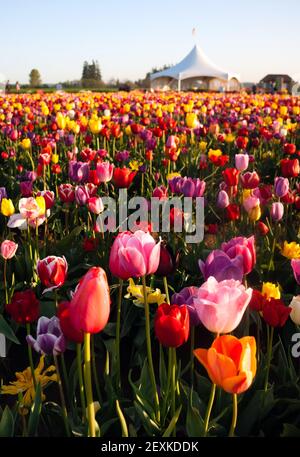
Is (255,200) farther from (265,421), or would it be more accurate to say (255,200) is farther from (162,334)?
(162,334)

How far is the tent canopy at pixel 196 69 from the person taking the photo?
3672 centimetres

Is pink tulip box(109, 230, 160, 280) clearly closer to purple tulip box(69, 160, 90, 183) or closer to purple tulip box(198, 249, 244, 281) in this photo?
purple tulip box(198, 249, 244, 281)

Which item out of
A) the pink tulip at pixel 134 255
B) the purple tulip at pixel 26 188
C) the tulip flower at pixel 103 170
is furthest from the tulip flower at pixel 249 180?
the pink tulip at pixel 134 255

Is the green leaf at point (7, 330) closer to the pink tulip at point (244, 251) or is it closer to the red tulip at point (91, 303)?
the pink tulip at point (244, 251)

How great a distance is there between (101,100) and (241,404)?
36.4ft

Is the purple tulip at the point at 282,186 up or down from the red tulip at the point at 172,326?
up

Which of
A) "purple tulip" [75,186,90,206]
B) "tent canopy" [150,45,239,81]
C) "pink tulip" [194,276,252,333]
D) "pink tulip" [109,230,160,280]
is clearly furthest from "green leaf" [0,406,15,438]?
"tent canopy" [150,45,239,81]

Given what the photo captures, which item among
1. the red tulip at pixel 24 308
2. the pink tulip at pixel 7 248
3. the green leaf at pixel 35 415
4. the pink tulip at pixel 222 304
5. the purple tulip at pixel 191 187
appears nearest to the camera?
the pink tulip at pixel 222 304

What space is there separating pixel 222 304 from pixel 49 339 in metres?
0.66

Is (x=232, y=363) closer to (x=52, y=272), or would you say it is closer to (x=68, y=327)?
(x=68, y=327)

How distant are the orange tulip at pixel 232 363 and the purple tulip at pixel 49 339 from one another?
1.99 feet

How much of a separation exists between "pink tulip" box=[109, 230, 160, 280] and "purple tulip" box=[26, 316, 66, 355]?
1.03 ft

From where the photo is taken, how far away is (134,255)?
1.54 meters
